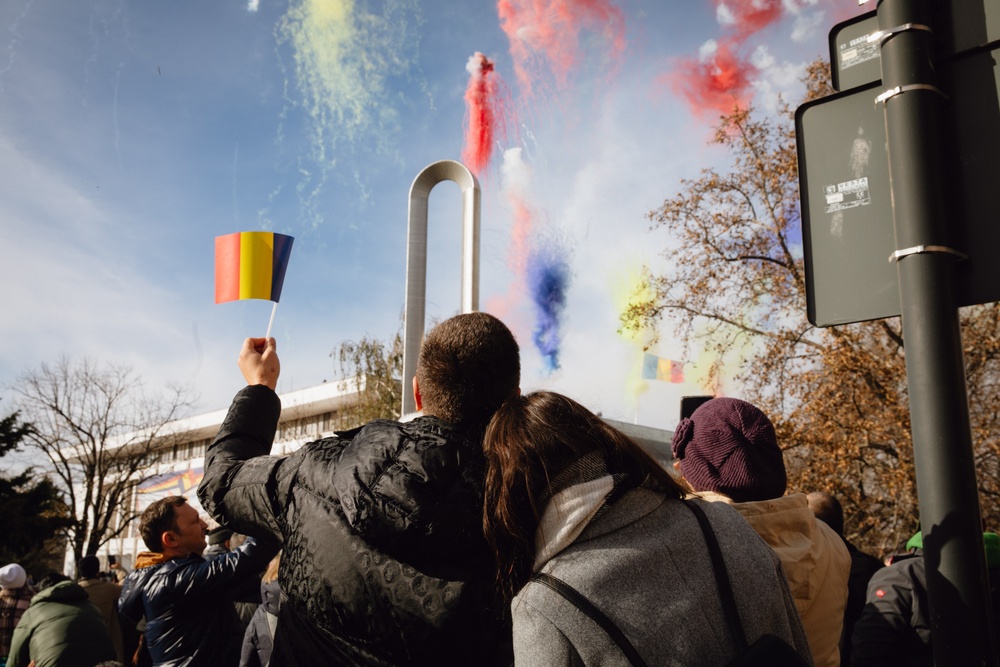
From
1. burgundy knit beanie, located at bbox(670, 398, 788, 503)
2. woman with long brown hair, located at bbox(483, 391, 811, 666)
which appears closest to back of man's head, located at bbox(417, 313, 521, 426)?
woman with long brown hair, located at bbox(483, 391, 811, 666)

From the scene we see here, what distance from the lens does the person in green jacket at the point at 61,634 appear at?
5242 millimetres

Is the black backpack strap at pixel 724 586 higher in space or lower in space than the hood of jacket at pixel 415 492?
lower

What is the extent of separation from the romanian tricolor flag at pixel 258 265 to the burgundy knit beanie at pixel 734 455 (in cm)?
277

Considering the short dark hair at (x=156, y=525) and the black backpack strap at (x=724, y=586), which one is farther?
the short dark hair at (x=156, y=525)

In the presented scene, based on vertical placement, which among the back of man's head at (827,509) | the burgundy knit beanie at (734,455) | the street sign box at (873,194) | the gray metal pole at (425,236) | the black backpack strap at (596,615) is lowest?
the back of man's head at (827,509)

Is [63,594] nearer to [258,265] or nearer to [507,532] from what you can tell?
[258,265]

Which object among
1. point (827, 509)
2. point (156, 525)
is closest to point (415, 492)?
point (156, 525)

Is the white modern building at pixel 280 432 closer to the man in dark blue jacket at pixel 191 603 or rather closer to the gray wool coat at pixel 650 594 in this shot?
the man in dark blue jacket at pixel 191 603

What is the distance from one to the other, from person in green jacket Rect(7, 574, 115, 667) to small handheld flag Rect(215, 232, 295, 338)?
261cm

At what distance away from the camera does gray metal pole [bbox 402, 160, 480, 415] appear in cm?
594

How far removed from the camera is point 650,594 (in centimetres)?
164

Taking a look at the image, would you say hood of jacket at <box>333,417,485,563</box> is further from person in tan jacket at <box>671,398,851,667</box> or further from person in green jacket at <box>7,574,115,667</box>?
person in green jacket at <box>7,574,115,667</box>

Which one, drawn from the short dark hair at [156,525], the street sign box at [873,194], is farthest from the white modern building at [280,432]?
the street sign box at [873,194]

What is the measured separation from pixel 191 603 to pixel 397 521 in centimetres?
283
